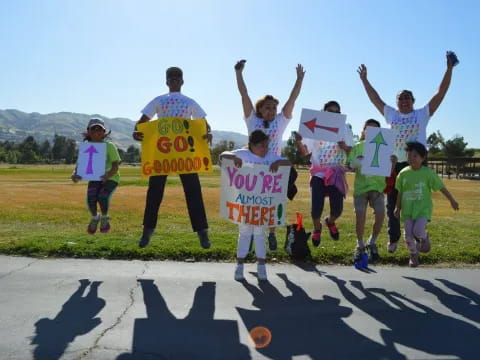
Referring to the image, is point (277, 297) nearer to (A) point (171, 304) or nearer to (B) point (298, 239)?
(A) point (171, 304)

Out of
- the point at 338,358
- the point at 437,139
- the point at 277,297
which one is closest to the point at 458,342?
the point at 338,358

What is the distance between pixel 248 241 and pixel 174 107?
2222 millimetres

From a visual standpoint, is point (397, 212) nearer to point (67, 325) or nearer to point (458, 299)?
point (458, 299)

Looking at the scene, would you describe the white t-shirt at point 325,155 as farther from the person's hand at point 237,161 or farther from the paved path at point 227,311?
the paved path at point 227,311

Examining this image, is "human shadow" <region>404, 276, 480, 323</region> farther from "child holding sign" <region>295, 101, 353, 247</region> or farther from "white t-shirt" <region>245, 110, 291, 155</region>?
"white t-shirt" <region>245, 110, 291, 155</region>

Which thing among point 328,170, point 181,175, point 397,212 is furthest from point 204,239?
point 397,212

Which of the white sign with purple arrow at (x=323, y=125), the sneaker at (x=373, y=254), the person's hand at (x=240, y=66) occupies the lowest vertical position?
the sneaker at (x=373, y=254)

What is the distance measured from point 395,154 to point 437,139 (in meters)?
110

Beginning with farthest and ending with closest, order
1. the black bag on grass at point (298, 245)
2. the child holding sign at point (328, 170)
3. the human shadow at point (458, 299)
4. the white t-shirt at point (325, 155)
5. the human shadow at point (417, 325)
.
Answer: the black bag on grass at point (298, 245) < the white t-shirt at point (325, 155) < the child holding sign at point (328, 170) < the human shadow at point (458, 299) < the human shadow at point (417, 325)

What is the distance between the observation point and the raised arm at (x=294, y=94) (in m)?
6.68

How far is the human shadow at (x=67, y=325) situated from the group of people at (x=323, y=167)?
155cm

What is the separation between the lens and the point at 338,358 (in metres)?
3.63

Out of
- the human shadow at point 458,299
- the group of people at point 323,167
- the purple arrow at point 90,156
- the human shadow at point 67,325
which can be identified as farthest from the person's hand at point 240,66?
the human shadow at point 458,299

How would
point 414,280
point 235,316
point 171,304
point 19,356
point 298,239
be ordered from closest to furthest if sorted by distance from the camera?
1. point 19,356
2. point 235,316
3. point 171,304
4. point 414,280
5. point 298,239
